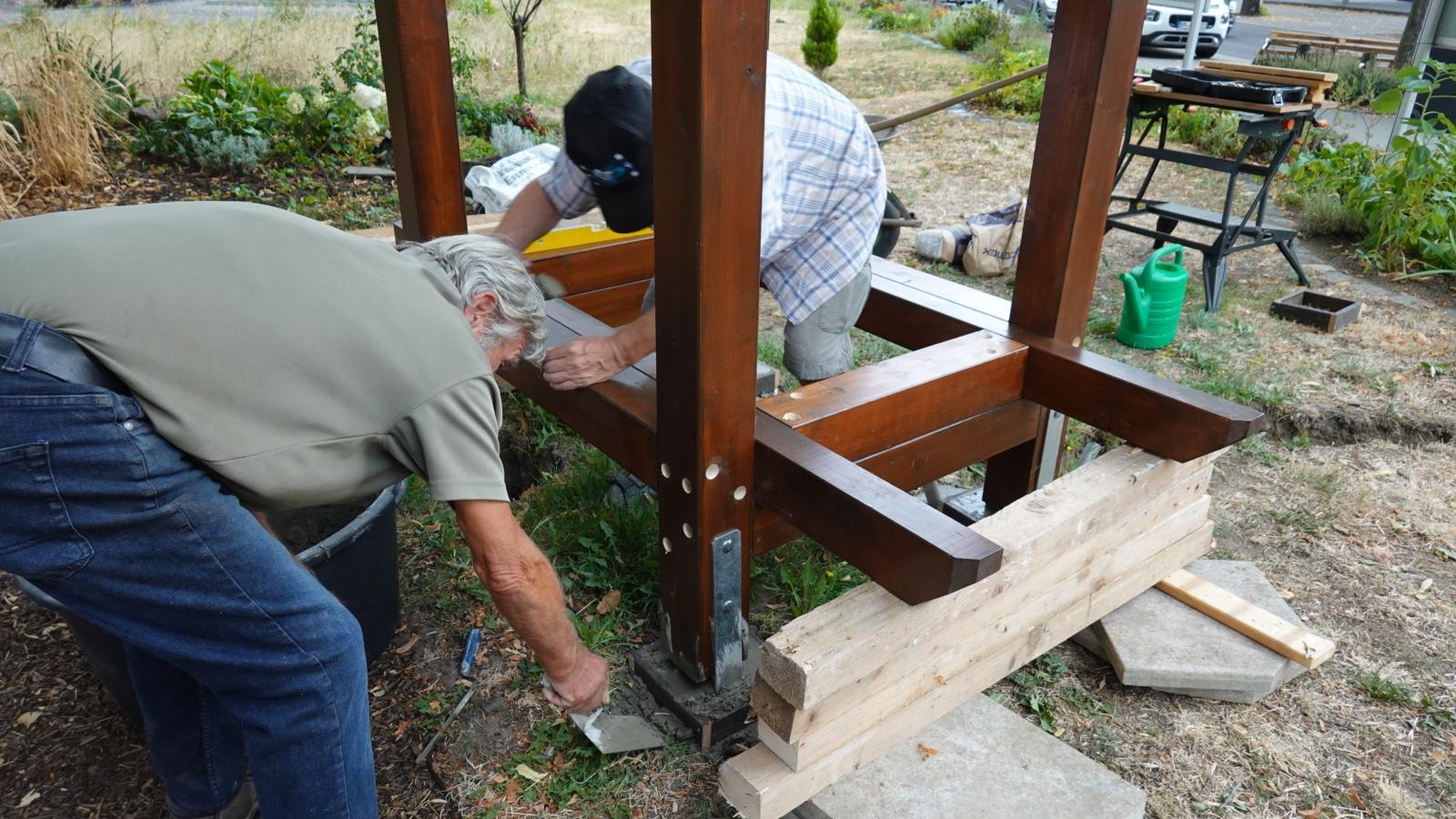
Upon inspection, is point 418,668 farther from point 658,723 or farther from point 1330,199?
point 1330,199

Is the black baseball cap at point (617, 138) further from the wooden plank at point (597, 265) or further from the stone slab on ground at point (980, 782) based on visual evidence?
the stone slab on ground at point (980, 782)

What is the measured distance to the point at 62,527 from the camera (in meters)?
1.41

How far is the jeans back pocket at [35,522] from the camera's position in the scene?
53.4 inches

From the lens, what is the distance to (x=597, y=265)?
337cm

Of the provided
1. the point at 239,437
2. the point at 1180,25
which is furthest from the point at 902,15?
the point at 239,437

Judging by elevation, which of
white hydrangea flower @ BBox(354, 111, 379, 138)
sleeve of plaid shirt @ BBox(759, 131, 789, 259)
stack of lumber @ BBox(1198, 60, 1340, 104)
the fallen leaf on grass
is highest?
sleeve of plaid shirt @ BBox(759, 131, 789, 259)

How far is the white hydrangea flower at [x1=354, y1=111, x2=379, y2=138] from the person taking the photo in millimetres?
6867

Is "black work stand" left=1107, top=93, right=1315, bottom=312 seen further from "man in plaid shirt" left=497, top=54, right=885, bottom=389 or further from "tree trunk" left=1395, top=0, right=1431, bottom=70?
"tree trunk" left=1395, top=0, right=1431, bottom=70

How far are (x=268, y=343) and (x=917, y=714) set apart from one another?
58.5 inches

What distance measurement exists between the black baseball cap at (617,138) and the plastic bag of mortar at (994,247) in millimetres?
3638

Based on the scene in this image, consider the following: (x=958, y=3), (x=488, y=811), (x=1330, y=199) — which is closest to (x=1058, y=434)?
(x=488, y=811)

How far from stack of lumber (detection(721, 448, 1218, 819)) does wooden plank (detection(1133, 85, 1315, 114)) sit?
373 centimetres

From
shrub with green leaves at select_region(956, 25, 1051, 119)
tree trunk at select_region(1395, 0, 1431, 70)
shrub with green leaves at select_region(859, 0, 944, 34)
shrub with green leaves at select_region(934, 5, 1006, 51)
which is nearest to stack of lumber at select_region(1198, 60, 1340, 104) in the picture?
shrub with green leaves at select_region(956, 25, 1051, 119)

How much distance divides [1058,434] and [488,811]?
1.86 meters
